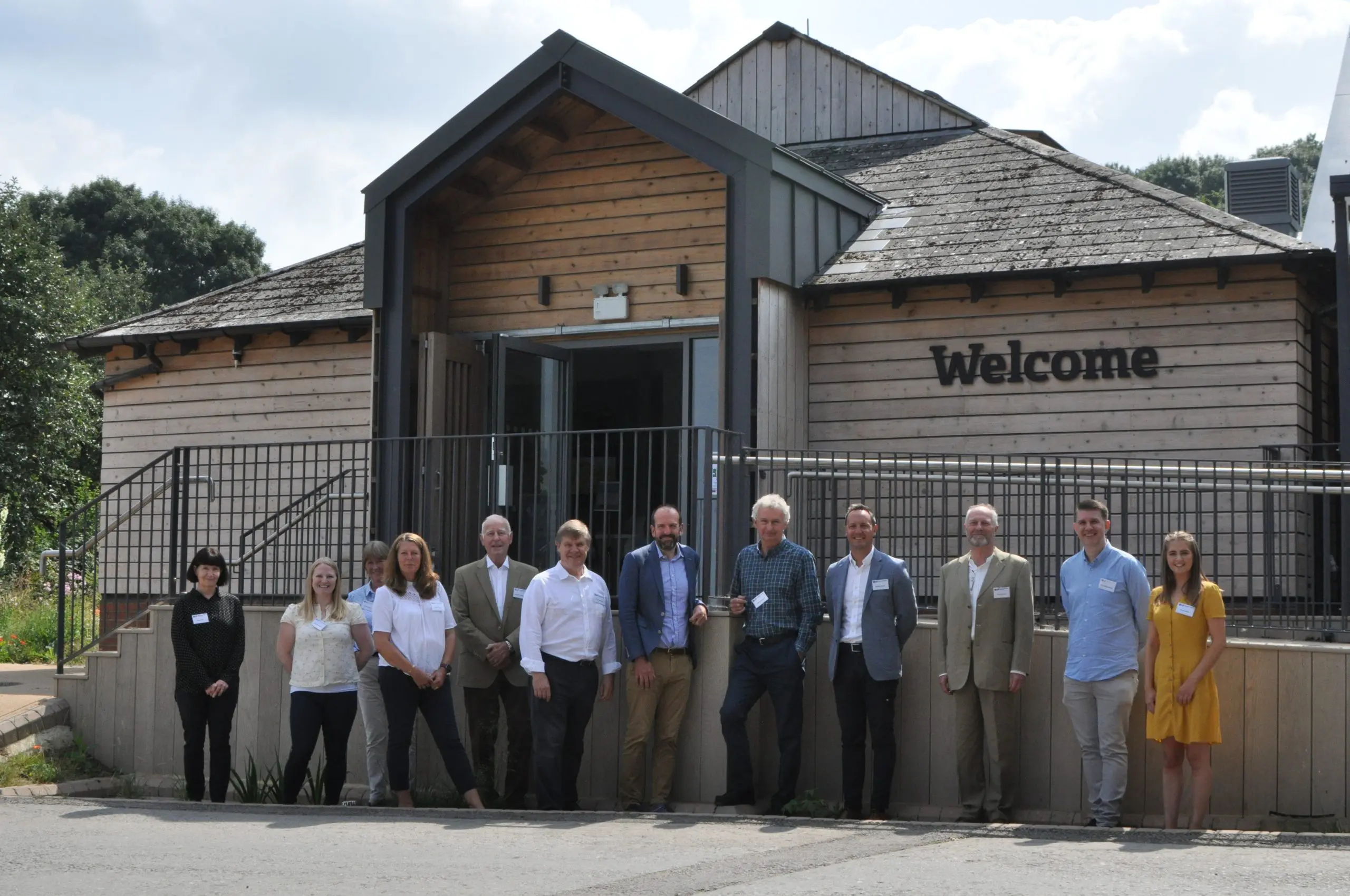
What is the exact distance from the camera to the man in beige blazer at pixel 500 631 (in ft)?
33.9

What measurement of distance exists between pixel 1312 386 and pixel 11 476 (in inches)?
910

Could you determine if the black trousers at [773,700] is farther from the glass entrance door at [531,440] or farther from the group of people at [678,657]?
the glass entrance door at [531,440]

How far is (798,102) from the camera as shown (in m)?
18.0

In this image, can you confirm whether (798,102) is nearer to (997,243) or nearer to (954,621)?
(997,243)

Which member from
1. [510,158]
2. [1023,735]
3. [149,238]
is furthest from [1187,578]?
[149,238]

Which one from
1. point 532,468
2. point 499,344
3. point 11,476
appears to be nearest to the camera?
point 532,468

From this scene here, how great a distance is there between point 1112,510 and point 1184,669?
9.31ft

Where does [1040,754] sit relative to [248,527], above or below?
below

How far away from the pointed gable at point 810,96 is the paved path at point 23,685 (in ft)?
28.4

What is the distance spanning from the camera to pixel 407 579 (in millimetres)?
10078

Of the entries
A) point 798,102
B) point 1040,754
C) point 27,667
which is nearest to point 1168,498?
point 1040,754

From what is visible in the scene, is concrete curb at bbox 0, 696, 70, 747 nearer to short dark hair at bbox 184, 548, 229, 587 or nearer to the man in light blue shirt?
A: short dark hair at bbox 184, 548, 229, 587

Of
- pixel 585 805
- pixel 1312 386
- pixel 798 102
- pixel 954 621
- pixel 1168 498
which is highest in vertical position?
pixel 798 102

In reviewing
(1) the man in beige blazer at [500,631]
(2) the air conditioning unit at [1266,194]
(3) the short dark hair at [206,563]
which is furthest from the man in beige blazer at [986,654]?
(2) the air conditioning unit at [1266,194]
